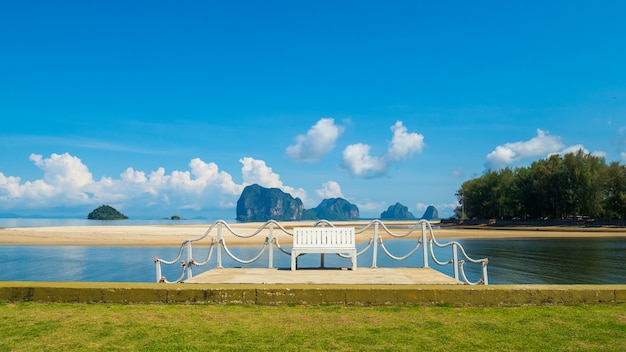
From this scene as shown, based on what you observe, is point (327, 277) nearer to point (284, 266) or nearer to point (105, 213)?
point (284, 266)

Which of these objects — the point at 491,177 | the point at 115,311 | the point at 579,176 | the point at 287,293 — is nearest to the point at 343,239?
the point at 287,293

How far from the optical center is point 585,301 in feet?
22.9

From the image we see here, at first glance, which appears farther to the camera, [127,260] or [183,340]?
[127,260]

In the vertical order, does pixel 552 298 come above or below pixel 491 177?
below

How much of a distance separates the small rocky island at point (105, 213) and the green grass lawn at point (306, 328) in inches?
7779

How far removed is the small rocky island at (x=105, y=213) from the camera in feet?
610

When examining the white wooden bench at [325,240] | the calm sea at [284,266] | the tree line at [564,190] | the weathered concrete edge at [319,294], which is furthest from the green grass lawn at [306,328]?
the tree line at [564,190]

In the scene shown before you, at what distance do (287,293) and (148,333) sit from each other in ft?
7.50

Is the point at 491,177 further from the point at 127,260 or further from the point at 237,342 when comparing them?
the point at 237,342

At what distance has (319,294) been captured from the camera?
279 inches

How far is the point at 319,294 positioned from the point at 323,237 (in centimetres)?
408

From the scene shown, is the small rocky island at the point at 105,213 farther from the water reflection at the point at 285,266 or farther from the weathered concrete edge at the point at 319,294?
the weathered concrete edge at the point at 319,294

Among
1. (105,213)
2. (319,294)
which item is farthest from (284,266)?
(105,213)

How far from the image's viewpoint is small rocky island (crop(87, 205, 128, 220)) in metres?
186
